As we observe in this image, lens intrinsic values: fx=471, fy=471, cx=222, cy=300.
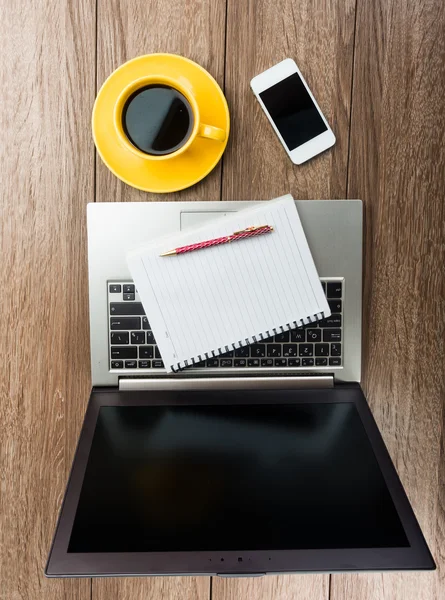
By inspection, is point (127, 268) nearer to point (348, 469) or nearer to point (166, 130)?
point (166, 130)

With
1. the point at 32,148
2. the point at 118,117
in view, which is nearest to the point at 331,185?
the point at 118,117

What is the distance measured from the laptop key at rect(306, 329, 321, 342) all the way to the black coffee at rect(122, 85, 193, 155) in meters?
0.27

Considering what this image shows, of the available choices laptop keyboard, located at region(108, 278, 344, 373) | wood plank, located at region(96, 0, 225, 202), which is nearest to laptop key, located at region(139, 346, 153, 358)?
laptop keyboard, located at region(108, 278, 344, 373)

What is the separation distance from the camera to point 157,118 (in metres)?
0.54

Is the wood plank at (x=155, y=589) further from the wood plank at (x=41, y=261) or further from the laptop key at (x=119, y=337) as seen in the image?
the laptop key at (x=119, y=337)

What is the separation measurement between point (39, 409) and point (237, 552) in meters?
0.33

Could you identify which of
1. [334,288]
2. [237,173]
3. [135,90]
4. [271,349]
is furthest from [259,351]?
[135,90]

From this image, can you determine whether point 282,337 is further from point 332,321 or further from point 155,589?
point 155,589

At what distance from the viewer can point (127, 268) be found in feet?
1.84

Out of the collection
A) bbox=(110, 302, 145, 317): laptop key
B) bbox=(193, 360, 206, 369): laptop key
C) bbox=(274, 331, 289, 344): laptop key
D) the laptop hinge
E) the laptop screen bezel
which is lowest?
the laptop screen bezel

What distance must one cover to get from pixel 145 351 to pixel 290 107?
342 mm

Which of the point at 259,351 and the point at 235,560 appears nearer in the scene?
the point at 235,560

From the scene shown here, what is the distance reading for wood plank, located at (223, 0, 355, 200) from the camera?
22.5 inches

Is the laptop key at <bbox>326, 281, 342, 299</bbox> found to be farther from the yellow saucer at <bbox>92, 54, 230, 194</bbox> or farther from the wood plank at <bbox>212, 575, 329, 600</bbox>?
the wood plank at <bbox>212, 575, 329, 600</bbox>
